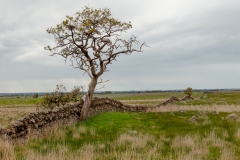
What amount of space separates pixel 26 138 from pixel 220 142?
9018 millimetres

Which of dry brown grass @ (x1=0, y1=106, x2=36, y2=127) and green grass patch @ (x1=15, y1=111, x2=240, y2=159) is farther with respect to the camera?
dry brown grass @ (x1=0, y1=106, x2=36, y2=127)

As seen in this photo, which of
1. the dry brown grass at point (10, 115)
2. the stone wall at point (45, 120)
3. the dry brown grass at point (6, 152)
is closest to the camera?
the dry brown grass at point (6, 152)

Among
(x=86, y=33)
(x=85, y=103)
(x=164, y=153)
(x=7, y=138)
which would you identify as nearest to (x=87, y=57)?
(x=86, y=33)

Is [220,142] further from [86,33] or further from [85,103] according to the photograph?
[86,33]

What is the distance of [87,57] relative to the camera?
20328mm

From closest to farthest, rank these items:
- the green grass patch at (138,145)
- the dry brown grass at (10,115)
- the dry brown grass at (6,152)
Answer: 1. the dry brown grass at (6,152)
2. the green grass patch at (138,145)
3. the dry brown grass at (10,115)

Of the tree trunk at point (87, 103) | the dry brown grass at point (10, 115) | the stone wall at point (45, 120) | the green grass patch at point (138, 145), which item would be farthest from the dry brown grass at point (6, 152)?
the dry brown grass at point (10, 115)

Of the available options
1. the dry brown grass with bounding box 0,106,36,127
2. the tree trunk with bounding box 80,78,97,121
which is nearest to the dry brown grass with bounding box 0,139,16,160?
the tree trunk with bounding box 80,78,97,121

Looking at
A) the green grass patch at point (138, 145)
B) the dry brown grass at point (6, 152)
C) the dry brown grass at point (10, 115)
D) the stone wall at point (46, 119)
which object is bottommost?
the dry brown grass at point (10, 115)

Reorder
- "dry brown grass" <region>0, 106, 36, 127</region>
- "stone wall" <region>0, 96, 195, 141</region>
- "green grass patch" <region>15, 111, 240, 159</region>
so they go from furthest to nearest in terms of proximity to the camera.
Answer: "dry brown grass" <region>0, 106, 36, 127</region> → "stone wall" <region>0, 96, 195, 141</region> → "green grass patch" <region>15, 111, 240, 159</region>

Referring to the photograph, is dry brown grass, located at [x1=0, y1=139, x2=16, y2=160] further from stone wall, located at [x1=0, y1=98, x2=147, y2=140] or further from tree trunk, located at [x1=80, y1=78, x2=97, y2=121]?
tree trunk, located at [x1=80, y1=78, x2=97, y2=121]

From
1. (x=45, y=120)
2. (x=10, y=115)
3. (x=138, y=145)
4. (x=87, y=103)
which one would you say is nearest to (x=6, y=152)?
(x=138, y=145)

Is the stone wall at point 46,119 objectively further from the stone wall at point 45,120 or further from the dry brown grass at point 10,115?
the dry brown grass at point 10,115

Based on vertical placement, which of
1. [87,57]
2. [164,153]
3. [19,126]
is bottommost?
[164,153]
